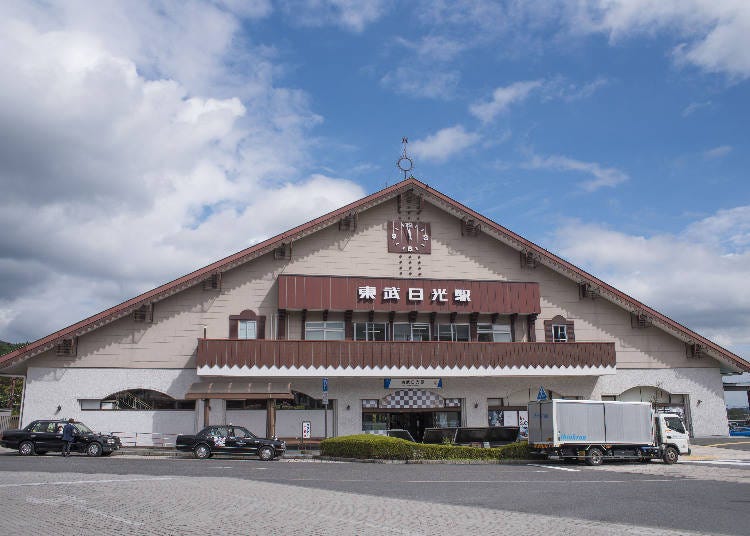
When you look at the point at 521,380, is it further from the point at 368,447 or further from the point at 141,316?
the point at 141,316

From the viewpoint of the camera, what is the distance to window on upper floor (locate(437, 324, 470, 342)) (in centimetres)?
3716

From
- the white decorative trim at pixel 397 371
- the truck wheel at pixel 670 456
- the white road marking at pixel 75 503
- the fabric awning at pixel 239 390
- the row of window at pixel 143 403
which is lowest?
the truck wheel at pixel 670 456

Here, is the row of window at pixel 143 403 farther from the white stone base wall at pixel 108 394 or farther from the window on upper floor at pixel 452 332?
the window on upper floor at pixel 452 332

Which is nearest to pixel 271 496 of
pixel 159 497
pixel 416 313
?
pixel 159 497

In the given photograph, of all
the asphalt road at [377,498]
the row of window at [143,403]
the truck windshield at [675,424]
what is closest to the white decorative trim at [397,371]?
the row of window at [143,403]

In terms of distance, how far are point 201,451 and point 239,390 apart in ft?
16.9

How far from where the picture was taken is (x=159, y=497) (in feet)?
47.2

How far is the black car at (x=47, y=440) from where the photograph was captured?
27.9 metres

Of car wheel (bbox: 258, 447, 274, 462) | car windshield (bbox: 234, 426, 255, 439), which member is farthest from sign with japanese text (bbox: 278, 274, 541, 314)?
car wheel (bbox: 258, 447, 274, 462)

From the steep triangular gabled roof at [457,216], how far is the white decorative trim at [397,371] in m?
4.17

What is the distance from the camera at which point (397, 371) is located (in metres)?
34.3

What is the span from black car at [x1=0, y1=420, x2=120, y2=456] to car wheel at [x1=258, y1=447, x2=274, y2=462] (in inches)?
251

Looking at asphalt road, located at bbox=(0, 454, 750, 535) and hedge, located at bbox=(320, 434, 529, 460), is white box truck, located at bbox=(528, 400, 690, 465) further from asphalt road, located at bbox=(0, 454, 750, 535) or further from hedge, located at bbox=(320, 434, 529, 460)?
asphalt road, located at bbox=(0, 454, 750, 535)

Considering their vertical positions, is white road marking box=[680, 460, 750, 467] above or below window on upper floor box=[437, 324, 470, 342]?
below
